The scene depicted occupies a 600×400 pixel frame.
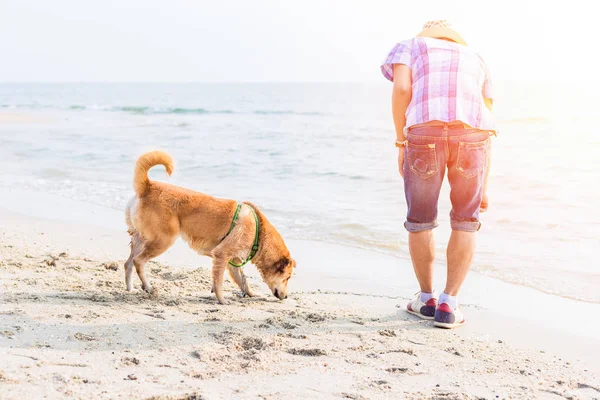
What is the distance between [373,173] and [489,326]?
27.0 feet

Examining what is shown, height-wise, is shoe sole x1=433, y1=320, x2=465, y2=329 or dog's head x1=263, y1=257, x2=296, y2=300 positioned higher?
dog's head x1=263, y1=257, x2=296, y2=300

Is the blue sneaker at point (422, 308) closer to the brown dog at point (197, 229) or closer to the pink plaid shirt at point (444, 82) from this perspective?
the brown dog at point (197, 229)

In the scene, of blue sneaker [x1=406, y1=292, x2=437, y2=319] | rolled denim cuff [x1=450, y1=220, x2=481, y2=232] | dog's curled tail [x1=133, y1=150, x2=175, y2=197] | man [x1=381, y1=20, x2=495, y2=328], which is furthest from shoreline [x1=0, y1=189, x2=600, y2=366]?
dog's curled tail [x1=133, y1=150, x2=175, y2=197]

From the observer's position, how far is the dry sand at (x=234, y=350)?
293 centimetres

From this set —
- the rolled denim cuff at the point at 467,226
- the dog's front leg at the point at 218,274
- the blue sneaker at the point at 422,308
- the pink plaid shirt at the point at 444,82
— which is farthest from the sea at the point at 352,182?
the dog's front leg at the point at 218,274

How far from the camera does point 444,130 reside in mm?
3908

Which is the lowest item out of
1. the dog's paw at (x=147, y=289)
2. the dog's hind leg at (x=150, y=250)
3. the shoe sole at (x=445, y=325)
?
the shoe sole at (x=445, y=325)

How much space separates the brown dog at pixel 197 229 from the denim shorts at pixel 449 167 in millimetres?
1290

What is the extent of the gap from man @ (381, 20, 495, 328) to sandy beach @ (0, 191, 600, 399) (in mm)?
649

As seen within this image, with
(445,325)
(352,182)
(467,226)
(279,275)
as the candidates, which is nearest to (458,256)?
(467,226)

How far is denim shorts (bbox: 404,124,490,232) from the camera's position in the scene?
391 centimetres

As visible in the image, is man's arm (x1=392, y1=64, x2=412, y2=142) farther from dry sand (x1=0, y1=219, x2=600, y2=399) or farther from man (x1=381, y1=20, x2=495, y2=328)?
dry sand (x1=0, y1=219, x2=600, y2=399)

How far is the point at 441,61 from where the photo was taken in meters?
3.91

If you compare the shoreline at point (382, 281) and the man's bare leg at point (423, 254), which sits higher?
the man's bare leg at point (423, 254)
